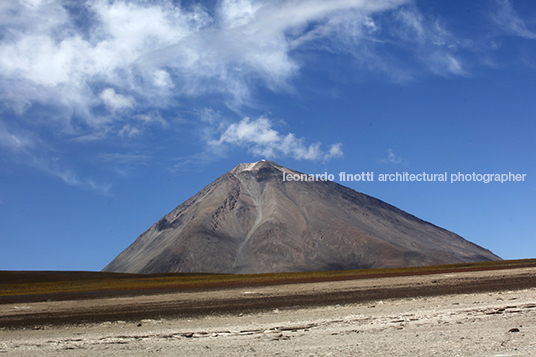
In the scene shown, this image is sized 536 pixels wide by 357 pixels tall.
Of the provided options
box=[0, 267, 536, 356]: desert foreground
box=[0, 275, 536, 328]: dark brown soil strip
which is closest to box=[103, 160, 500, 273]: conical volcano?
box=[0, 275, 536, 328]: dark brown soil strip

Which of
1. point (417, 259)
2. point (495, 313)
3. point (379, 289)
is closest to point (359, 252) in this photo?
point (417, 259)

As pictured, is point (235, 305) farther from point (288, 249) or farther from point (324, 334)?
point (288, 249)

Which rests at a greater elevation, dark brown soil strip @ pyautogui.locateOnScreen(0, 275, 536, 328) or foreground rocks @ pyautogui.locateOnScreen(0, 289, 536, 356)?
foreground rocks @ pyautogui.locateOnScreen(0, 289, 536, 356)

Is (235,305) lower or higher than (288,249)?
lower

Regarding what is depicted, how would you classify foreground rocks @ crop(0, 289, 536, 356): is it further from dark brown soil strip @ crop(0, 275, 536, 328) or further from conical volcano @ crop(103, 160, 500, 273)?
conical volcano @ crop(103, 160, 500, 273)

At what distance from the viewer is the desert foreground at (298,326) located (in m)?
12.7

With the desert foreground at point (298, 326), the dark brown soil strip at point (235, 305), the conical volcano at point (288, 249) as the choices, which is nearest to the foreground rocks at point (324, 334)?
the desert foreground at point (298, 326)

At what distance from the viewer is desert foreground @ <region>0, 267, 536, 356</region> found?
12.7 metres

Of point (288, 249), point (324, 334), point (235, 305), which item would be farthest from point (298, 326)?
point (288, 249)

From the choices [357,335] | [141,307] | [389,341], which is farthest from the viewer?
[141,307]

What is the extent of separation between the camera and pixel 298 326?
651 inches

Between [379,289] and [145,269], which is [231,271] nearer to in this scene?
[145,269]

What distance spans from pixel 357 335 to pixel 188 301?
50.4 feet

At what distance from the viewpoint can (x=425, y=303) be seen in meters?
21.3
